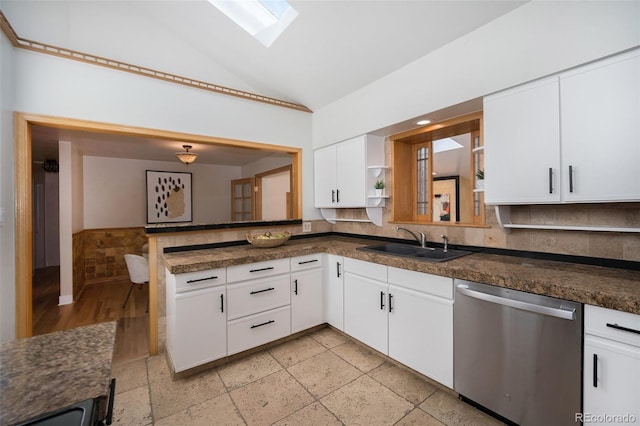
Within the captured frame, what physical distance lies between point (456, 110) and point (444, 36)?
520 millimetres

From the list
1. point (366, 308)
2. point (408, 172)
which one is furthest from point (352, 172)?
point (366, 308)

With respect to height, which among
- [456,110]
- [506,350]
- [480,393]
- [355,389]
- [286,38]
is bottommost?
[355,389]

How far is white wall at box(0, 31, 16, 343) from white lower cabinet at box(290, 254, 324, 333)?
76.5 inches

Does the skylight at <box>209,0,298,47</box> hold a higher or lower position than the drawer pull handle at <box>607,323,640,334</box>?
higher

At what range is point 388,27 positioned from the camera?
79.0 inches

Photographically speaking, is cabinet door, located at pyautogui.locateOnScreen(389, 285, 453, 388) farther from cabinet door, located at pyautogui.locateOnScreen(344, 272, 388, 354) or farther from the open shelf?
the open shelf

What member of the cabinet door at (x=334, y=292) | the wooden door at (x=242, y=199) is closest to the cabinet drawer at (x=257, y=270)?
the cabinet door at (x=334, y=292)

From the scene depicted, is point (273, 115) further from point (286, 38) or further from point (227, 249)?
point (227, 249)

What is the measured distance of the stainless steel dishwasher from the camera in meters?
1.31

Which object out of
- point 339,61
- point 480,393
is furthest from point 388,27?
point 480,393

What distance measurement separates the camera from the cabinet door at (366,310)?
2.20 m

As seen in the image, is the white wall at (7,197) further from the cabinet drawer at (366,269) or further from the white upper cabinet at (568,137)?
the white upper cabinet at (568,137)

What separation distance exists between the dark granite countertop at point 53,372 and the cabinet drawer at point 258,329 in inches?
57.0

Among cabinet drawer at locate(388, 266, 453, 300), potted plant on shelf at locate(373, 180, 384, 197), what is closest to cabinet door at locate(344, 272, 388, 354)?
cabinet drawer at locate(388, 266, 453, 300)
